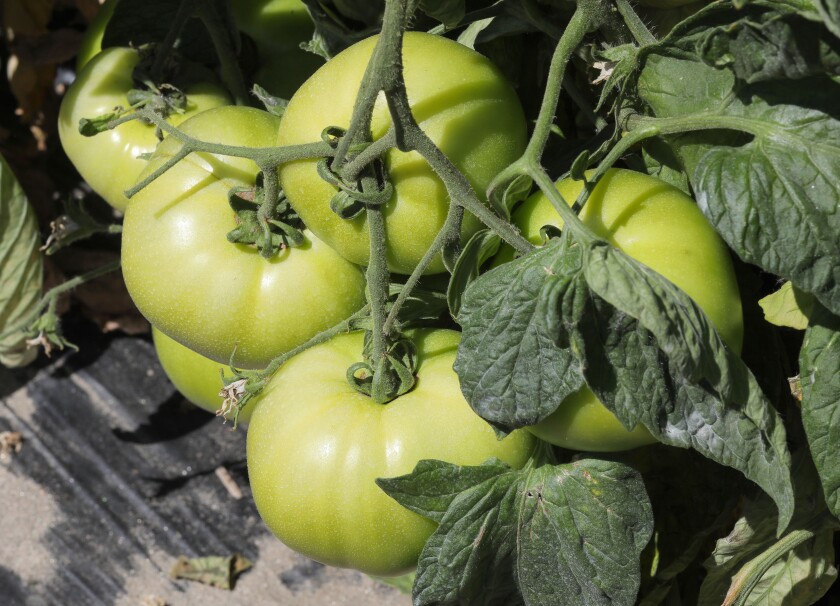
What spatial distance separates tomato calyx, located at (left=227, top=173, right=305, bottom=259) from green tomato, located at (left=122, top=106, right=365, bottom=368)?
1 centimetres

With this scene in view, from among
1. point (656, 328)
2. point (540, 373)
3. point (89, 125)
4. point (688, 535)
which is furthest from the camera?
point (688, 535)

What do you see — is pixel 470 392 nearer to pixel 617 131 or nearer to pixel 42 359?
pixel 617 131

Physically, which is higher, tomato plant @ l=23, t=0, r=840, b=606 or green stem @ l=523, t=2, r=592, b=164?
green stem @ l=523, t=2, r=592, b=164

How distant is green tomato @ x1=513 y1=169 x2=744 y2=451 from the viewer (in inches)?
26.3

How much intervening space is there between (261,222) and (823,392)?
1.64 feet

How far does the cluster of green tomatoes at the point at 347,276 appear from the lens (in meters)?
0.70

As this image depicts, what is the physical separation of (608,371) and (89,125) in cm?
56

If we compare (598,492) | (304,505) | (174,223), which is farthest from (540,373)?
(174,223)

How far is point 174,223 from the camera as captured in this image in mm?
841

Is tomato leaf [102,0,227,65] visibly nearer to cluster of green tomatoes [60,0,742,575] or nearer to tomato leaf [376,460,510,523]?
cluster of green tomatoes [60,0,742,575]

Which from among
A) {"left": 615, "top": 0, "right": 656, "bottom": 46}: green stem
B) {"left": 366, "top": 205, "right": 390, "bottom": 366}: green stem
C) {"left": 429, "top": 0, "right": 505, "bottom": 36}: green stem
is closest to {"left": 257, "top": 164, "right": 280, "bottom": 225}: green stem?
{"left": 366, "top": 205, "right": 390, "bottom": 366}: green stem

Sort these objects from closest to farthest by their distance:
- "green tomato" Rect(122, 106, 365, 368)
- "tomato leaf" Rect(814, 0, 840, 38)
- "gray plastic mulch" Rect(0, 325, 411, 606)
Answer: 1. "tomato leaf" Rect(814, 0, 840, 38)
2. "green tomato" Rect(122, 106, 365, 368)
3. "gray plastic mulch" Rect(0, 325, 411, 606)

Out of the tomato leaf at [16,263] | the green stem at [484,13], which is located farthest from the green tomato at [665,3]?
the tomato leaf at [16,263]

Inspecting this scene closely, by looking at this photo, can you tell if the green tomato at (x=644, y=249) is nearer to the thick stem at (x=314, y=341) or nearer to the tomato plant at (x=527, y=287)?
the tomato plant at (x=527, y=287)
